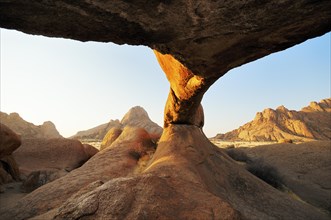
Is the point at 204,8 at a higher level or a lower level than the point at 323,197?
higher

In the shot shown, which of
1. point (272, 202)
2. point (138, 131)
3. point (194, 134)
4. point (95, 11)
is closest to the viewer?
point (95, 11)

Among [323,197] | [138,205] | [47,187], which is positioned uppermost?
[138,205]

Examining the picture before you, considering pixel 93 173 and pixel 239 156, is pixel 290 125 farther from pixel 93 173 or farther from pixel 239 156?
pixel 93 173

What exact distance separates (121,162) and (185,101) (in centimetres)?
364

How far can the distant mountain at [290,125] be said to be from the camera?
159 ft

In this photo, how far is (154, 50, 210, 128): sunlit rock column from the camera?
7.58m

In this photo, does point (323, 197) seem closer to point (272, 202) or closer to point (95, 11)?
point (272, 202)

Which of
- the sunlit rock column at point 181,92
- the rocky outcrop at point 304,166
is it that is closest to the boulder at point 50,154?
the sunlit rock column at point 181,92

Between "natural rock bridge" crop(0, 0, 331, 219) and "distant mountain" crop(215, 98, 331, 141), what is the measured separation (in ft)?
147

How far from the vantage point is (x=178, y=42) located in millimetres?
3914

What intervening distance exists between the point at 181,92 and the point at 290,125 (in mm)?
51822

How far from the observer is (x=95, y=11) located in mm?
2760

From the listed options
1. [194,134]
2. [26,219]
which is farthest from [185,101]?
[26,219]

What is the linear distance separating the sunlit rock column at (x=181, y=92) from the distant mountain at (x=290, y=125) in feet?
136
